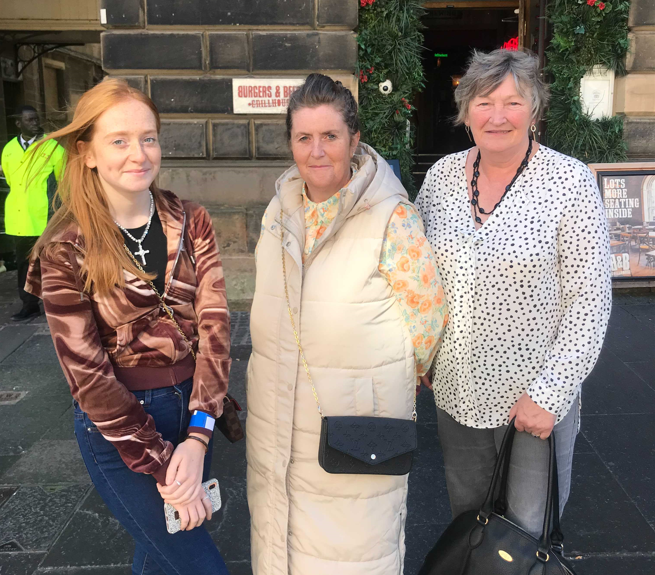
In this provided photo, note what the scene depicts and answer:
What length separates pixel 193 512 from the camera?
5.75 feet

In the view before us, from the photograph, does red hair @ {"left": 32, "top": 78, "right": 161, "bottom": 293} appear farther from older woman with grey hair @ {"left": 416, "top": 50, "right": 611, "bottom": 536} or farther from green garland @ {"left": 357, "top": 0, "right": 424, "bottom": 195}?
green garland @ {"left": 357, "top": 0, "right": 424, "bottom": 195}

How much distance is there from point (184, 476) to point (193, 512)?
0.36 feet

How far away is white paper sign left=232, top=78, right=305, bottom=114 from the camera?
6.25m

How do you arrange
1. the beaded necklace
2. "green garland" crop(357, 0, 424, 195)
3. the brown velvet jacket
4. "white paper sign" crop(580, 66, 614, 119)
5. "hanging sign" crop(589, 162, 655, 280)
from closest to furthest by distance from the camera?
the brown velvet jacket < the beaded necklace < "green garland" crop(357, 0, 424, 195) < "hanging sign" crop(589, 162, 655, 280) < "white paper sign" crop(580, 66, 614, 119)

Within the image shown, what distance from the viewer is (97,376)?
5.40 ft

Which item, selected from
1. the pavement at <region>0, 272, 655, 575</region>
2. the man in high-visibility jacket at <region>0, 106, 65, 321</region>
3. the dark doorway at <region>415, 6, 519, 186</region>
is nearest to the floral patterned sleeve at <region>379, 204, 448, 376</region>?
the pavement at <region>0, 272, 655, 575</region>

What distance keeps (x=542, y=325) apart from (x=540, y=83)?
75 cm

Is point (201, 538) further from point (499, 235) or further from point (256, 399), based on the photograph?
point (499, 235)

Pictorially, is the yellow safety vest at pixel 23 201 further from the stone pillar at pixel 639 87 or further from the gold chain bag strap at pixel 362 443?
the stone pillar at pixel 639 87

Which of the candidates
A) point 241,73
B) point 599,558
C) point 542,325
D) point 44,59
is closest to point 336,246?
point 542,325

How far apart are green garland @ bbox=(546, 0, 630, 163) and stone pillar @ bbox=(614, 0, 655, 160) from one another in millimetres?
96

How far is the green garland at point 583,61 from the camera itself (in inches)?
256

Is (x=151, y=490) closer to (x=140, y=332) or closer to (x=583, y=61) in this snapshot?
(x=140, y=332)

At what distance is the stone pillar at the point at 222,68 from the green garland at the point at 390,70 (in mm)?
308
